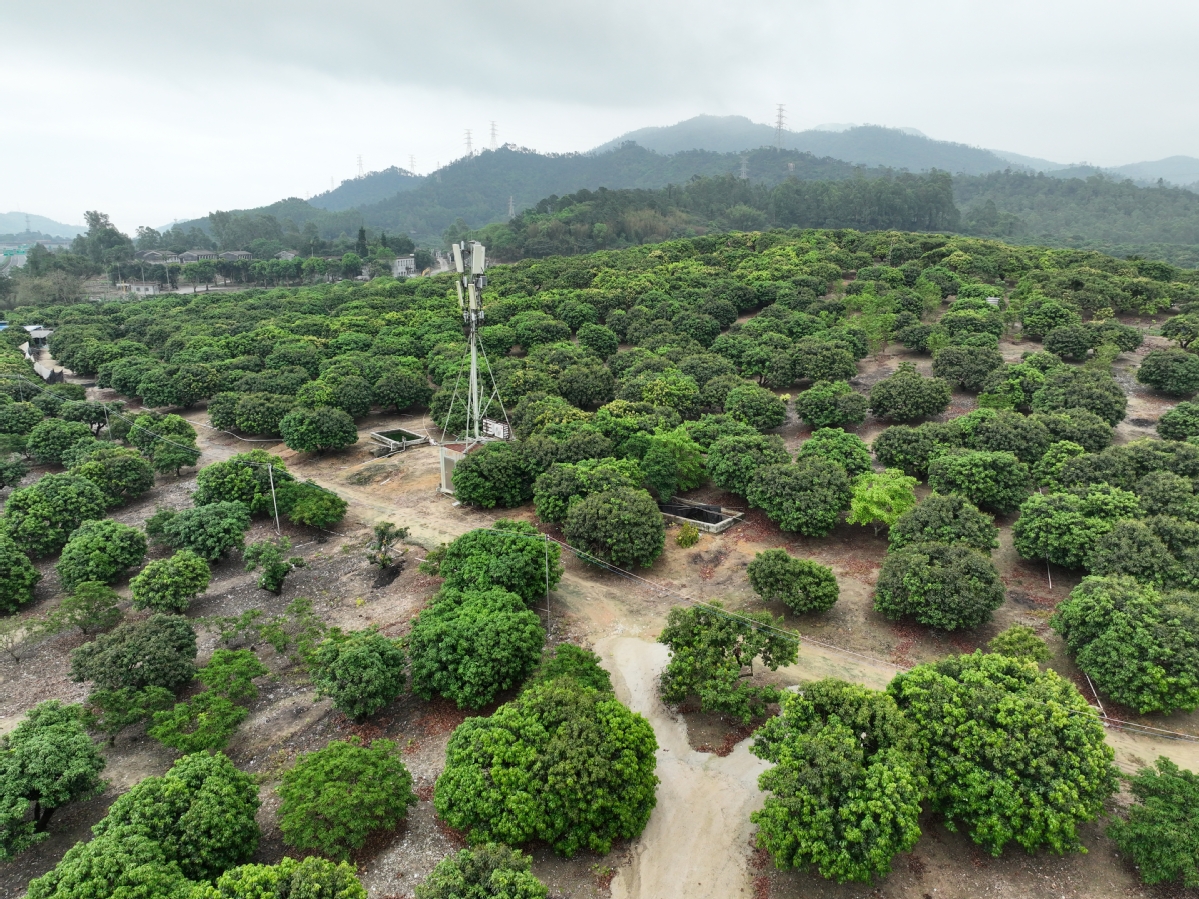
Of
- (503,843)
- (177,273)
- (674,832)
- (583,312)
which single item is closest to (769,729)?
(674,832)

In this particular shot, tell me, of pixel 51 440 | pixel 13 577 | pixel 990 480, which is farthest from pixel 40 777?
pixel 990 480

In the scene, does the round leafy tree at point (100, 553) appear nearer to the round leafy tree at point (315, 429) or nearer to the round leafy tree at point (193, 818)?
the round leafy tree at point (315, 429)

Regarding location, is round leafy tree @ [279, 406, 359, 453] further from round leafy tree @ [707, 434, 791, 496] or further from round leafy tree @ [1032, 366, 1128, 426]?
round leafy tree @ [1032, 366, 1128, 426]

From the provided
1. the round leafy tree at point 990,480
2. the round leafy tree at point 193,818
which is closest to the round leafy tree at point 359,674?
the round leafy tree at point 193,818

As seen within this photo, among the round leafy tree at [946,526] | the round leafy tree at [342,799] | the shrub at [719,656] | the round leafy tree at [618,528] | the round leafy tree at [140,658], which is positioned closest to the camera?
the round leafy tree at [342,799]

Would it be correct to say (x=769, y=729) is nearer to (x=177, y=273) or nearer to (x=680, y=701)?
(x=680, y=701)

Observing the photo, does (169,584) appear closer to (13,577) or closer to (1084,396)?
(13,577)
